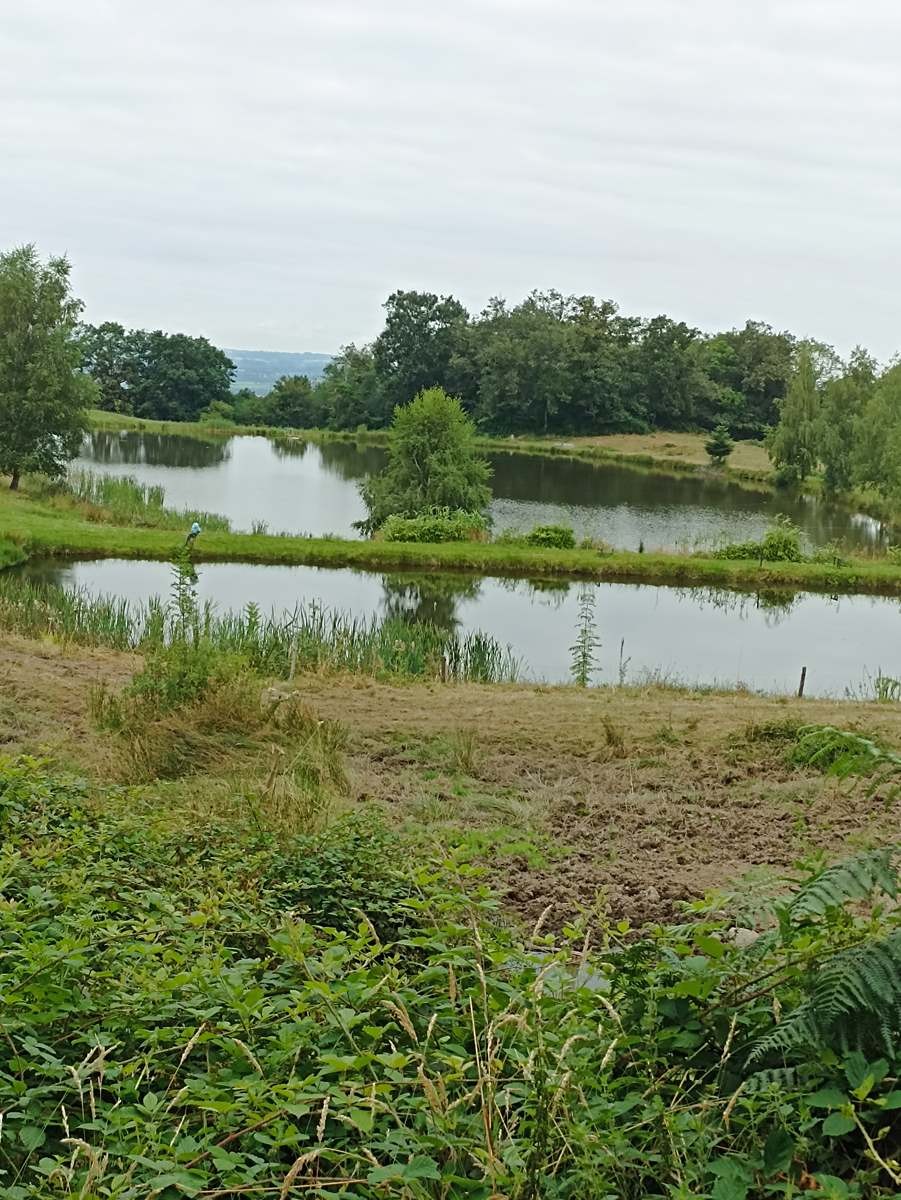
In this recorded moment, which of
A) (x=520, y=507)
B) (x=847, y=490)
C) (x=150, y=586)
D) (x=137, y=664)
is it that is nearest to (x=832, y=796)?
(x=137, y=664)

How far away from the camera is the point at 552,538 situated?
32656mm

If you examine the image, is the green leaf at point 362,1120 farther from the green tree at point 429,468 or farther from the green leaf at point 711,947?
the green tree at point 429,468

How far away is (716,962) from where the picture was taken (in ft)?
9.76

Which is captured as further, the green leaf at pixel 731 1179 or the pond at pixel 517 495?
the pond at pixel 517 495

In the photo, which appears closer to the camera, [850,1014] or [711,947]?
[850,1014]

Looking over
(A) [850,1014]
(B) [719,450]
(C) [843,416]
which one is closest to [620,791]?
(A) [850,1014]

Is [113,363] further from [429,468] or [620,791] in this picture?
[620,791]

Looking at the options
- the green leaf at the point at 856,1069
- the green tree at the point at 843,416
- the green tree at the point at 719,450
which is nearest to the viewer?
the green leaf at the point at 856,1069

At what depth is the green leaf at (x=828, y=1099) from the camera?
2.41 metres

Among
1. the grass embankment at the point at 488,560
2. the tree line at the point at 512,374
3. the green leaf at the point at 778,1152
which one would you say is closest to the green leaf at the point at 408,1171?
the green leaf at the point at 778,1152

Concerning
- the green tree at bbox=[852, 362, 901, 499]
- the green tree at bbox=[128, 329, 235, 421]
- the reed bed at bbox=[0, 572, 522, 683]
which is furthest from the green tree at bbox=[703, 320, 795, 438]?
the reed bed at bbox=[0, 572, 522, 683]

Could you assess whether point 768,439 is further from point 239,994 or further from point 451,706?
point 239,994

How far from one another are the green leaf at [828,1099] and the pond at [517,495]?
31.5 metres

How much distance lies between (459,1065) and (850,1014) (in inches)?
33.7
